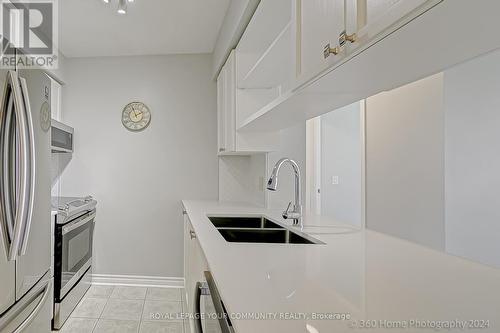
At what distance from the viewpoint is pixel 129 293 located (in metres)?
3.42

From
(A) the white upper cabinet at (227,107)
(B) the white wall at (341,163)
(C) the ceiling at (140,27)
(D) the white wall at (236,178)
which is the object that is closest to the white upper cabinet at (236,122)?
(A) the white upper cabinet at (227,107)

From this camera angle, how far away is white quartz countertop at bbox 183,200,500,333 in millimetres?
650

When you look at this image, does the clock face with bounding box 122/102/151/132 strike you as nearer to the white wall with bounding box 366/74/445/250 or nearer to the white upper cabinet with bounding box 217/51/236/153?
the white upper cabinet with bounding box 217/51/236/153

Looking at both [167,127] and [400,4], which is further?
[167,127]

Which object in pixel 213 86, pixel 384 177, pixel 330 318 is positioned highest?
pixel 213 86

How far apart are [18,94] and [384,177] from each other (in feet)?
7.78

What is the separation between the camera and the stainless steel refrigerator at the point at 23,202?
139 centimetres

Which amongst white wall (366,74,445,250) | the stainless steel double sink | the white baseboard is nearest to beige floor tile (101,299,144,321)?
the white baseboard

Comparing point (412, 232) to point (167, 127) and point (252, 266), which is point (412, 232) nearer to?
point (252, 266)

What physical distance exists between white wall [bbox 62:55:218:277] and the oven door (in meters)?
0.26

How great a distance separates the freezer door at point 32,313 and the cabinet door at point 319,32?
1.56m

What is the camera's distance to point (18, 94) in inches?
56.0

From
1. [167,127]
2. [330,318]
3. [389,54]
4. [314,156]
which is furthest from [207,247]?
[314,156]

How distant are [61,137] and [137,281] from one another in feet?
5.58
